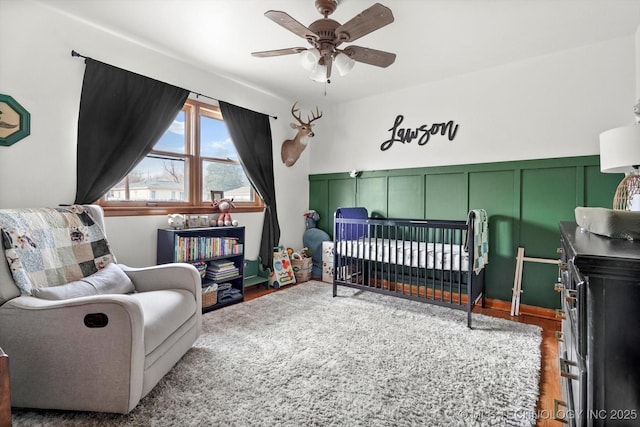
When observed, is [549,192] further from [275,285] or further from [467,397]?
[275,285]

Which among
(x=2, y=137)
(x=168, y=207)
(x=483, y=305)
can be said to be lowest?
(x=483, y=305)

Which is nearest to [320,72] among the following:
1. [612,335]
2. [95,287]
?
[95,287]

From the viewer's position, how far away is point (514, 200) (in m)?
3.05

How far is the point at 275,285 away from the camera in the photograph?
377 cm

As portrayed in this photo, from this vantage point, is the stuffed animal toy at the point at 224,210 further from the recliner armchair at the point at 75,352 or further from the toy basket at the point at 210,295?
the recliner armchair at the point at 75,352

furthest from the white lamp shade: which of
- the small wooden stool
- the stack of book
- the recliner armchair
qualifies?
the stack of book

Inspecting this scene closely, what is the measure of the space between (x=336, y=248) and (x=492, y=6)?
251 centimetres

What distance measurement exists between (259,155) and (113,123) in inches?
61.2

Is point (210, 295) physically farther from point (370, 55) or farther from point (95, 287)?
point (370, 55)

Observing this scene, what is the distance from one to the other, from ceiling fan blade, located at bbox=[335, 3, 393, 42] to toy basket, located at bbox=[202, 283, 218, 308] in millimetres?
2450

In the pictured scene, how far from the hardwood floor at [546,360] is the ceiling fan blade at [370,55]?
229 centimetres

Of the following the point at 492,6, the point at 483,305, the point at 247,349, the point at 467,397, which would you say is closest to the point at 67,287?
the point at 247,349

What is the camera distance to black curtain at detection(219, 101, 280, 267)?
138 inches

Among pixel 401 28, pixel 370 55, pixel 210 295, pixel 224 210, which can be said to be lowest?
pixel 210 295
